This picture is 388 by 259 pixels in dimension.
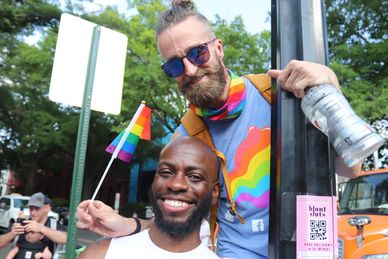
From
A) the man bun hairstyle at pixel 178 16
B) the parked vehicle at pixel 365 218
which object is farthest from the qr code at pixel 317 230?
the parked vehicle at pixel 365 218

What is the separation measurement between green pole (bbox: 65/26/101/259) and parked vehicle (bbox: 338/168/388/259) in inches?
110

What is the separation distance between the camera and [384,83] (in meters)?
10.6

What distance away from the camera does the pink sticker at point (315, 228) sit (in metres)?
1.34

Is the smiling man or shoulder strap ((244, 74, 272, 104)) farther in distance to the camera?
shoulder strap ((244, 74, 272, 104))

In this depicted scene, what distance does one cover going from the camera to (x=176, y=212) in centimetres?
176

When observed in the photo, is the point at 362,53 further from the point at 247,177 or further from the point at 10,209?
the point at 10,209

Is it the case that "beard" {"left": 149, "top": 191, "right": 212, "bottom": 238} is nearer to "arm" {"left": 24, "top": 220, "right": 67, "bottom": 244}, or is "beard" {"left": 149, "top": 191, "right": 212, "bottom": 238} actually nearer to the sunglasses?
the sunglasses

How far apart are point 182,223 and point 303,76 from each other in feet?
2.51

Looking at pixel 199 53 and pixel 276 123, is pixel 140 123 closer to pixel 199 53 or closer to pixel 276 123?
pixel 199 53

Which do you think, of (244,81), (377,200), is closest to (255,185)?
(244,81)

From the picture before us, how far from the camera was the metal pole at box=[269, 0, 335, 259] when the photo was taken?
1.41 metres

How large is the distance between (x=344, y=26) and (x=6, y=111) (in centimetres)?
1454

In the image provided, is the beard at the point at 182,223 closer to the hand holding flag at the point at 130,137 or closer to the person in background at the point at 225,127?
the person in background at the point at 225,127

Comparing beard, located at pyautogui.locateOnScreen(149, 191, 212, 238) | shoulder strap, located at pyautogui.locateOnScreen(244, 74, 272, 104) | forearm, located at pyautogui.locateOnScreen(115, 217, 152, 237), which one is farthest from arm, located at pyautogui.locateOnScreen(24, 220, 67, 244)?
shoulder strap, located at pyautogui.locateOnScreen(244, 74, 272, 104)
